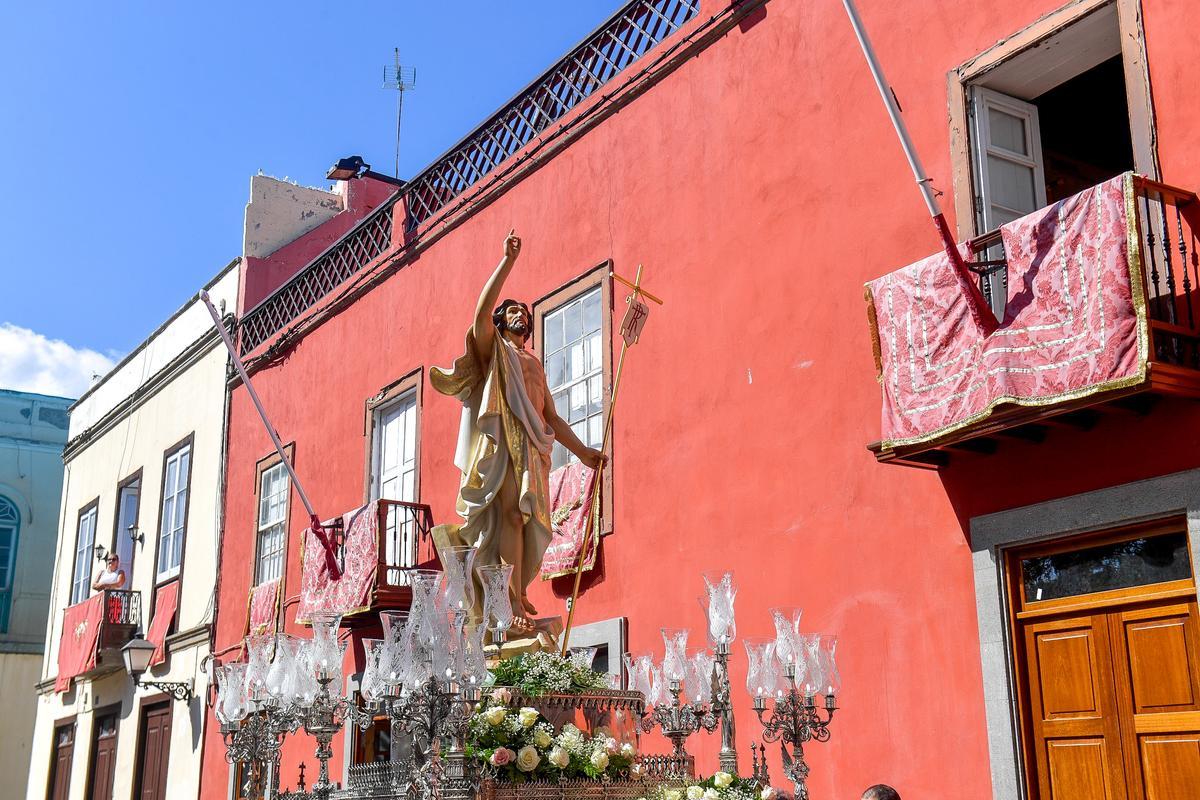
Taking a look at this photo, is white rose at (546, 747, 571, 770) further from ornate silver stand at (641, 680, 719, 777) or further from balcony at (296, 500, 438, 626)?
balcony at (296, 500, 438, 626)

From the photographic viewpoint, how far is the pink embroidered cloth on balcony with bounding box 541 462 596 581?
362 inches

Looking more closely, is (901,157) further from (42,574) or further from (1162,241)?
(42,574)

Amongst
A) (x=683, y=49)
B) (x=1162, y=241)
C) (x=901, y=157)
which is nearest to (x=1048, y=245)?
(x=1162, y=241)

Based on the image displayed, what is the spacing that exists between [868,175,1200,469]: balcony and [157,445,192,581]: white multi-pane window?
12.1 m

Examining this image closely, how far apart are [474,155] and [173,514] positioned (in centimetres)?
751

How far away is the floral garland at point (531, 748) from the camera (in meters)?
5.11

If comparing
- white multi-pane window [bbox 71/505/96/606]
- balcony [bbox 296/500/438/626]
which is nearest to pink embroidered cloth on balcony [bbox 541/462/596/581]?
balcony [bbox 296/500/438/626]

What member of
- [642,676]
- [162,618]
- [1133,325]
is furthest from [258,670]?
[162,618]

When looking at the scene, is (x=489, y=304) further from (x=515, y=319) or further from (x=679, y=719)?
(x=679, y=719)

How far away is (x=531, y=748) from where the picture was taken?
5.12m

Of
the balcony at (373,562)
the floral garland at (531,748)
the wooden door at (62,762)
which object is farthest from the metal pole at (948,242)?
the wooden door at (62,762)

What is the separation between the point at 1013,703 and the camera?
6285mm

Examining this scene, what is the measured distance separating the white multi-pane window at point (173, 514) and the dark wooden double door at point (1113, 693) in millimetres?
12341

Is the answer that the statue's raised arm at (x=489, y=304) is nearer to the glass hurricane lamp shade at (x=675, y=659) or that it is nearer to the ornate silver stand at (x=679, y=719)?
the glass hurricane lamp shade at (x=675, y=659)
